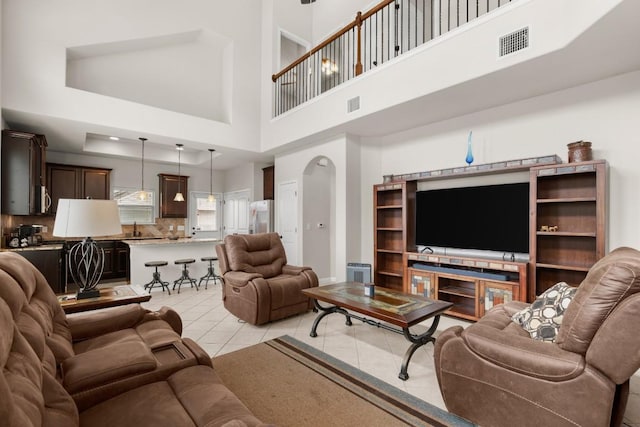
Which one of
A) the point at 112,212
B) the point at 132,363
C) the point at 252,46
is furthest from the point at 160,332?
the point at 252,46

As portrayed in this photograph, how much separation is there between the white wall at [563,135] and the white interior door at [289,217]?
2.40 m

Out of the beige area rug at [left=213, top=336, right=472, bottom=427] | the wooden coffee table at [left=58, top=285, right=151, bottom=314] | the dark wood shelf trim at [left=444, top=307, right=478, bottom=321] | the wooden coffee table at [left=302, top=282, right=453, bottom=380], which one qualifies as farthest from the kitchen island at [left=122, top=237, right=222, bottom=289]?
the dark wood shelf trim at [left=444, top=307, right=478, bottom=321]

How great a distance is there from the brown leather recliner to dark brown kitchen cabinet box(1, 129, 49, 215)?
2999 mm

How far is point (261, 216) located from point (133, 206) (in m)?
3.24

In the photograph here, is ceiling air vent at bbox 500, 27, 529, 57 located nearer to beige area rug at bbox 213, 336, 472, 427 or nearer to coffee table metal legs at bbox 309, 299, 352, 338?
coffee table metal legs at bbox 309, 299, 352, 338

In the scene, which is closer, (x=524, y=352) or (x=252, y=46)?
(x=524, y=352)

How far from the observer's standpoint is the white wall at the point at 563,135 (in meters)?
3.17

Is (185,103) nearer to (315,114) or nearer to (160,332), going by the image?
(315,114)

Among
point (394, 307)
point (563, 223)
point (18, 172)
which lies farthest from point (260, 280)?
point (18, 172)

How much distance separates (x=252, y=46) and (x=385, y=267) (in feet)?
17.6

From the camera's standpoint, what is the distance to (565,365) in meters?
1.57

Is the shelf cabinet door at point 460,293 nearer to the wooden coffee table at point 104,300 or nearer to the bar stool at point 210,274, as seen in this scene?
the wooden coffee table at point 104,300

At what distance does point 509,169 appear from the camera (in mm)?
3662

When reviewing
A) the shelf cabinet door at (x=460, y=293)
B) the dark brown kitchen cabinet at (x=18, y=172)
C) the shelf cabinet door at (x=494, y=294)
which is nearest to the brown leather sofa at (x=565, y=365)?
the shelf cabinet door at (x=494, y=294)
